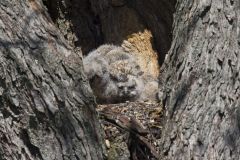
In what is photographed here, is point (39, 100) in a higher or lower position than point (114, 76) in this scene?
lower

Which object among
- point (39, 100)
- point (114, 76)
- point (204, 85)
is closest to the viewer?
point (39, 100)

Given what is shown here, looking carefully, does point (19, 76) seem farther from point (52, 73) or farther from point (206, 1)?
point (206, 1)

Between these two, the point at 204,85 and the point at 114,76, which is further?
the point at 114,76

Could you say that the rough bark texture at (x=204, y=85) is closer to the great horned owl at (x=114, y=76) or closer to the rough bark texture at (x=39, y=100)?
the rough bark texture at (x=39, y=100)

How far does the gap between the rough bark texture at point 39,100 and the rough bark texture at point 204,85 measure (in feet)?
1.81

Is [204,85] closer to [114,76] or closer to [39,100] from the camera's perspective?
[39,100]

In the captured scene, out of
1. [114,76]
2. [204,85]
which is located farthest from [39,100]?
[114,76]

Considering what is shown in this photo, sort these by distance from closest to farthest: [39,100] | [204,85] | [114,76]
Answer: [39,100] → [204,85] → [114,76]

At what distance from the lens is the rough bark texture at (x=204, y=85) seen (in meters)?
4.07

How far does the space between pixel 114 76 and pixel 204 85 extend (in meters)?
2.53

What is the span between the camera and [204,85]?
4.29 meters

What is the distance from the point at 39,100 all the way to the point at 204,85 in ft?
3.56

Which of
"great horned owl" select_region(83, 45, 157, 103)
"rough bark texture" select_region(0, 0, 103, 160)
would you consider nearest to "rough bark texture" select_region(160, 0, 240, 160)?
"rough bark texture" select_region(0, 0, 103, 160)

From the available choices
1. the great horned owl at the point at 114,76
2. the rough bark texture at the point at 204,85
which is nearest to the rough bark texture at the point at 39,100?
the rough bark texture at the point at 204,85
